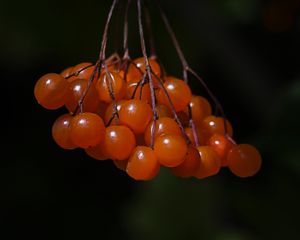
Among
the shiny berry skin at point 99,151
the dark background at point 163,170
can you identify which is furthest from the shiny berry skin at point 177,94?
the dark background at point 163,170

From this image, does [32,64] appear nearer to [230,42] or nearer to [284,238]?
[230,42]

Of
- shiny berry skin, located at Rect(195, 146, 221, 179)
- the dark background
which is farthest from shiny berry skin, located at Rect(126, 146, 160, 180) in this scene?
the dark background

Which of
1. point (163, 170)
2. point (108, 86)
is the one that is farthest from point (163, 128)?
point (163, 170)

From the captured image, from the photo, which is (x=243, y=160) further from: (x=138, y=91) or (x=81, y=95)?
(x=81, y=95)

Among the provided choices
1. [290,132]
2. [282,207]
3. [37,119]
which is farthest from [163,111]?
[37,119]

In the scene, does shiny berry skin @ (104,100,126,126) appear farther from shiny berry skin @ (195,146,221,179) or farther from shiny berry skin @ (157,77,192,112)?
shiny berry skin @ (195,146,221,179)
